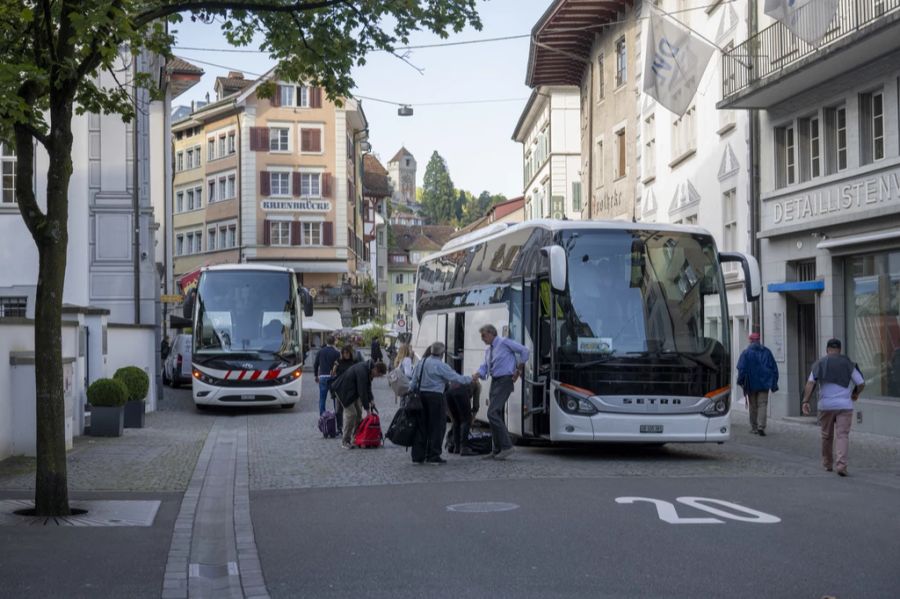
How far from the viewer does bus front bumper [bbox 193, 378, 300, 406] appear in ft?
99.7

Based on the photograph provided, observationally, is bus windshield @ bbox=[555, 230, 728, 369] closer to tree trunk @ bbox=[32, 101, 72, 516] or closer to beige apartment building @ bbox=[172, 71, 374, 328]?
tree trunk @ bbox=[32, 101, 72, 516]

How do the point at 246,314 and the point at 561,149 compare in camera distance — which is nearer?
the point at 246,314

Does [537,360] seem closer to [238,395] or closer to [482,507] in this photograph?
[482,507]

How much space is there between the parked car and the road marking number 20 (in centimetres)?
3221

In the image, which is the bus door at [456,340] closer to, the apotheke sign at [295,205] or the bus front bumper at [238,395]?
the bus front bumper at [238,395]

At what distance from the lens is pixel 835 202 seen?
24094 millimetres

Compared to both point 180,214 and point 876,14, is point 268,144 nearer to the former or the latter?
point 180,214

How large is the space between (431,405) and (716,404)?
3724 millimetres

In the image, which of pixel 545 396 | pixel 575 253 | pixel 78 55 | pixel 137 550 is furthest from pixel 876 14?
pixel 137 550

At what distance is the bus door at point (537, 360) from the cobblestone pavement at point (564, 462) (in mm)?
529

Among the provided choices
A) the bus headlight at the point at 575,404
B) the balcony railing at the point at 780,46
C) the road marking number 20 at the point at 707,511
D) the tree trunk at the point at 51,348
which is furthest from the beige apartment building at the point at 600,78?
the tree trunk at the point at 51,348

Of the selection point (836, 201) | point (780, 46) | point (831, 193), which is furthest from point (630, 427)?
point (780, 46)

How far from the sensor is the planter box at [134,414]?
2420cm

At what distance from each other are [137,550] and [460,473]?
6.57 metres
